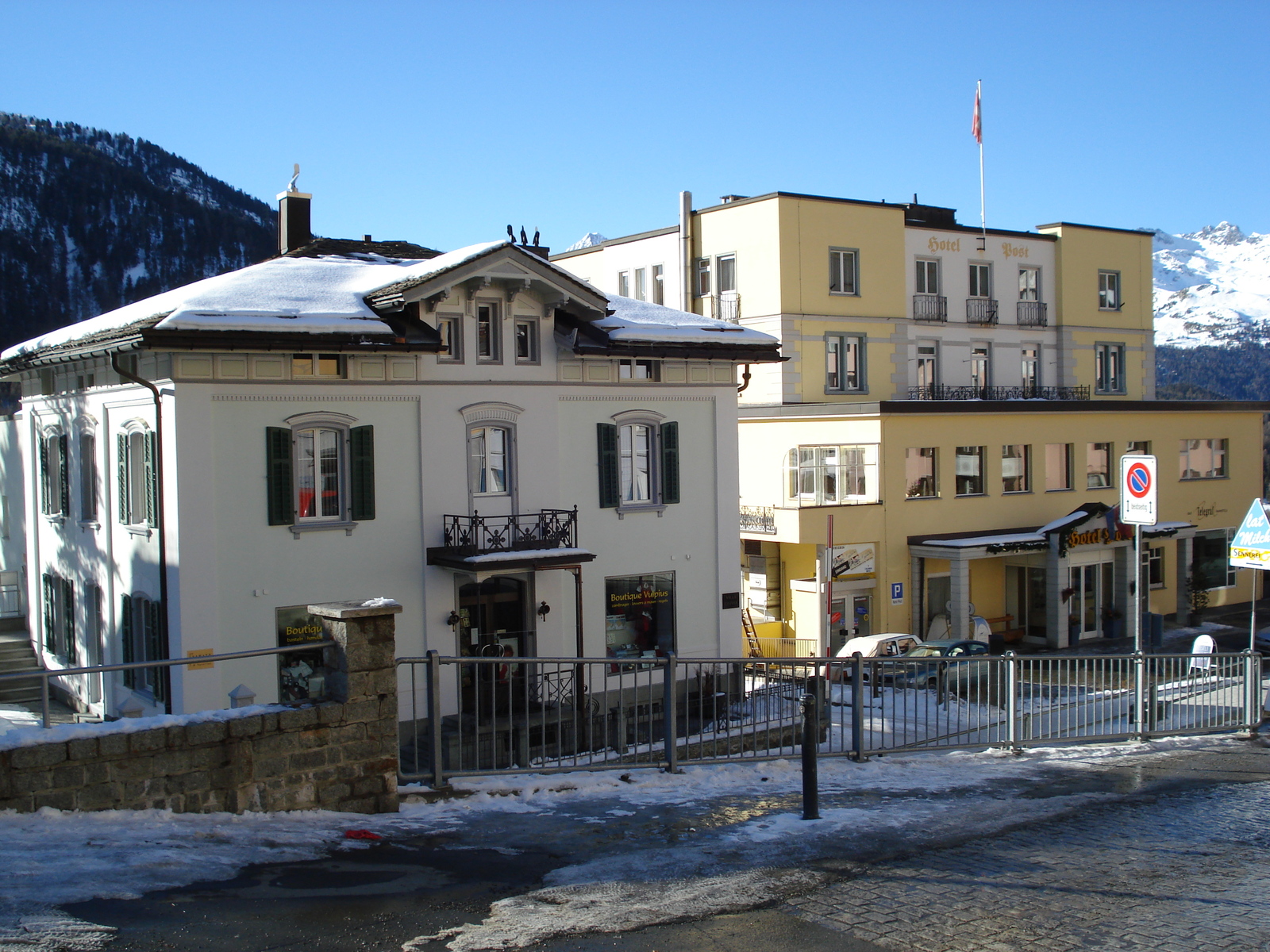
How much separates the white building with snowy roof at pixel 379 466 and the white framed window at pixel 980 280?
19597 millimetres

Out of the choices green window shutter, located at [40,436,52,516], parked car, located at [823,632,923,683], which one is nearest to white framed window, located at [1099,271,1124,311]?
parked car, located at [823,632,923,683]

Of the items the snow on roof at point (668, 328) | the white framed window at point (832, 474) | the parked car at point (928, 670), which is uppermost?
the snow on roof at point (668, 328)

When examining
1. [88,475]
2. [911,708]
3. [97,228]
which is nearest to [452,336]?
[88,475]

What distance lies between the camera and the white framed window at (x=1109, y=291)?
147ft

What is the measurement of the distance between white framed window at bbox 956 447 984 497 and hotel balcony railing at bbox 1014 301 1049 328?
29.6 feet

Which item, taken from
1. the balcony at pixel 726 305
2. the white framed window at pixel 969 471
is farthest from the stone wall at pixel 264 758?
the balcony at pixel 726 305

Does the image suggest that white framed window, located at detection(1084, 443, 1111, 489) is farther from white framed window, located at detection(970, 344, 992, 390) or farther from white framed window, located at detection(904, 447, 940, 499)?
white framed window, located at detection(904, 447, 940, 499)

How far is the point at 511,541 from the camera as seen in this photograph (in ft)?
70.9

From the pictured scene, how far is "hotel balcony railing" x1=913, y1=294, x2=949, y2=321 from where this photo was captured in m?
39.8

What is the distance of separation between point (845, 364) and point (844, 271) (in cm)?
313

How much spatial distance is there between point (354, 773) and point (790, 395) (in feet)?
95.4

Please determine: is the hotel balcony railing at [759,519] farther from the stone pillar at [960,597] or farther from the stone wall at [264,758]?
the stone wall at [264,758]

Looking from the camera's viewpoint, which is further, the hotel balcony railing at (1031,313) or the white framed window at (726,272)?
the hotel balcony railing at (1031,313)

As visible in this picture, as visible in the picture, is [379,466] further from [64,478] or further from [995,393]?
[995,393]
